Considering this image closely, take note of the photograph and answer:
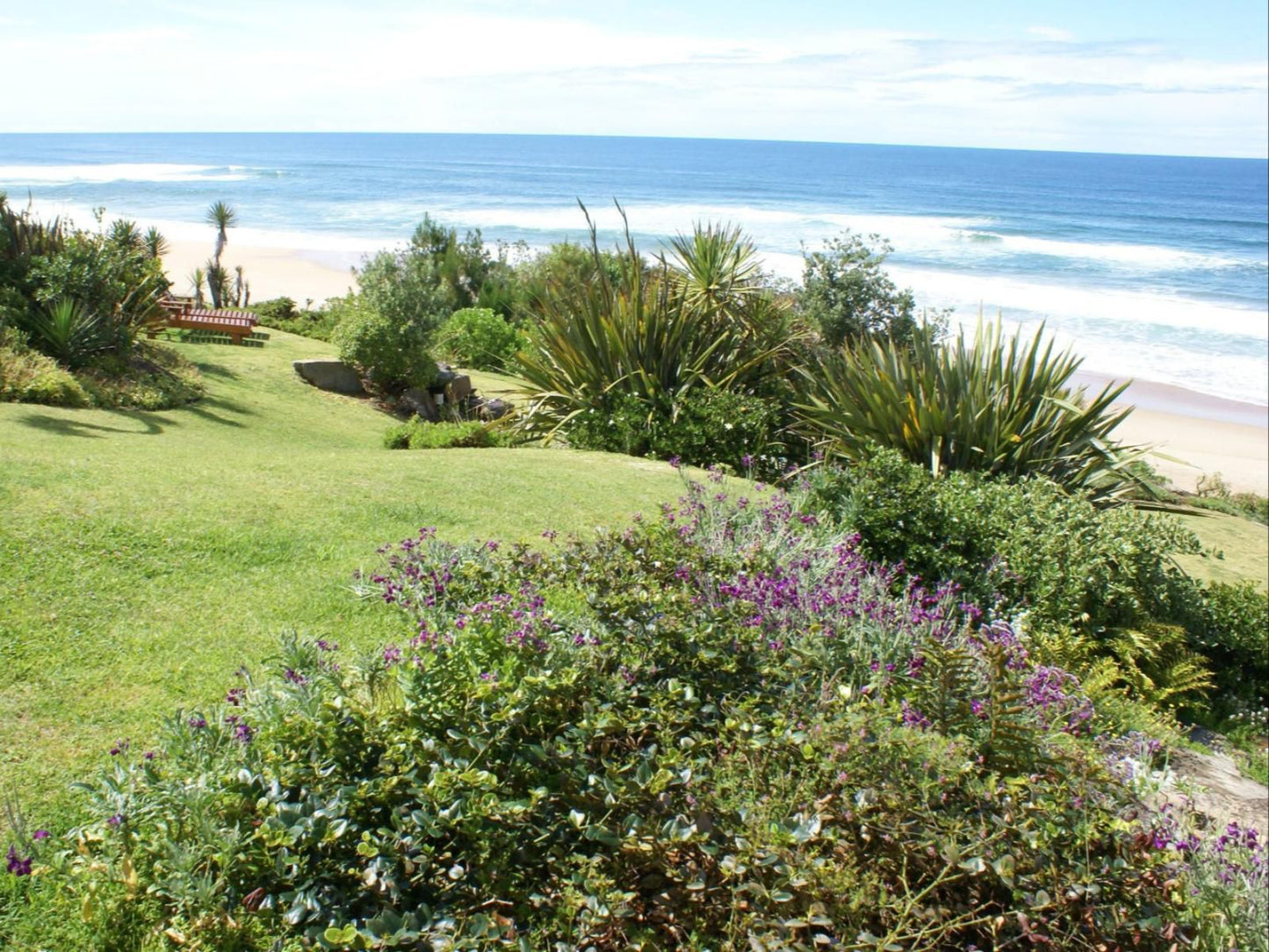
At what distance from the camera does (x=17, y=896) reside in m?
3.26

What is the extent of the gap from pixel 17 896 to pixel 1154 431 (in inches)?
1009

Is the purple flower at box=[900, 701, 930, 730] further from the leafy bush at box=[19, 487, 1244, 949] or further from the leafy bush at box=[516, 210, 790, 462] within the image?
the leafy bush at box=[516, 210, 790, 462]

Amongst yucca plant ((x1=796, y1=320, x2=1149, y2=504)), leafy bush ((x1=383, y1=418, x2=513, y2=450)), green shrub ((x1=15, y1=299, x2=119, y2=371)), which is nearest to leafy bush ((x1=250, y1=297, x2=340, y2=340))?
green shrub ((x1=15, y1=299, x2=119, y2=371))

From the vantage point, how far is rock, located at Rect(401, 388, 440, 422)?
16.3 metres

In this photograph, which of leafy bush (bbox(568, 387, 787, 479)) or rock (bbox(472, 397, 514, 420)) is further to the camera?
rock (bbox(472, 397, 514, 420))

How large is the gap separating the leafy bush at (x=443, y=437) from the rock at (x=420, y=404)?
3.93 m

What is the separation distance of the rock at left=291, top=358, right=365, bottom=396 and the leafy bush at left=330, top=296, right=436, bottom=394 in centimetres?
16

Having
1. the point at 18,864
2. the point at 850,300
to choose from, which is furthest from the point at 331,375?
the point at 18,864

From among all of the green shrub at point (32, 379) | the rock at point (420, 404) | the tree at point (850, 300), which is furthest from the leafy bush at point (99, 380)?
the tree at point (850, 300)

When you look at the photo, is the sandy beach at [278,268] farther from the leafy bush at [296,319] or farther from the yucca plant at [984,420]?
the yucca plant at [984,420]

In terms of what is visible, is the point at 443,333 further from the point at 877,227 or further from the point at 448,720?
the point at 877,227

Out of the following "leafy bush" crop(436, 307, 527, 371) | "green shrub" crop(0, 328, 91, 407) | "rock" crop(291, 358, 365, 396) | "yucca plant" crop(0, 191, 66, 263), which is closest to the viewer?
"green shrub" crop(0, 328, 91, 407)

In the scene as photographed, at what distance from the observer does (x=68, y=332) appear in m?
12.3

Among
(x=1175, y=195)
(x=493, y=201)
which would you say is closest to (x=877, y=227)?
(x=493, y=201)
